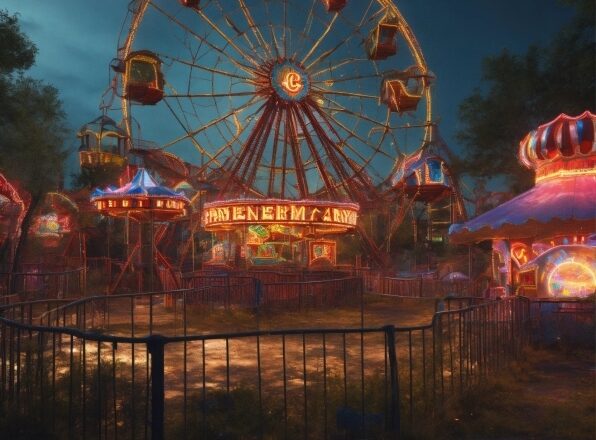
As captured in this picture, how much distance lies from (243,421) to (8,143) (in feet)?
62.6

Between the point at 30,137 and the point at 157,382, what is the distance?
2336 centimetres

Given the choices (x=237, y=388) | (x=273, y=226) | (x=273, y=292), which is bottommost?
(x=237, y=388)

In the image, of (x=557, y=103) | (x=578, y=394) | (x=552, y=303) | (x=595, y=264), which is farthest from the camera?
(x=557, y=103)

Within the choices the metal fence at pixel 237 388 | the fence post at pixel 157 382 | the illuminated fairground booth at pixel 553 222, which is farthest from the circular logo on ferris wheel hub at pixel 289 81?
the fence post at pixel 157 382

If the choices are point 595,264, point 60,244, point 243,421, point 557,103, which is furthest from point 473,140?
point 60,244

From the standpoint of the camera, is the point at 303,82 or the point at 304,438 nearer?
the point at 304,438

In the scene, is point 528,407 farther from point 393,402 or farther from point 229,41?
point 229,41

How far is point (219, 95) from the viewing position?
2488 centimetres

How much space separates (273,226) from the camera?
A: 22.6 meters

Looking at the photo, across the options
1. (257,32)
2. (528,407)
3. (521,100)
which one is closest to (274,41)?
(257,32)

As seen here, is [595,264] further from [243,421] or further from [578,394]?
[243,421]

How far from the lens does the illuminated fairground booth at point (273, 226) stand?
66.4 feet

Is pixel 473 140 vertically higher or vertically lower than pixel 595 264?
higher

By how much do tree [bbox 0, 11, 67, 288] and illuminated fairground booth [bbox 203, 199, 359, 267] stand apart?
23.7 feet
